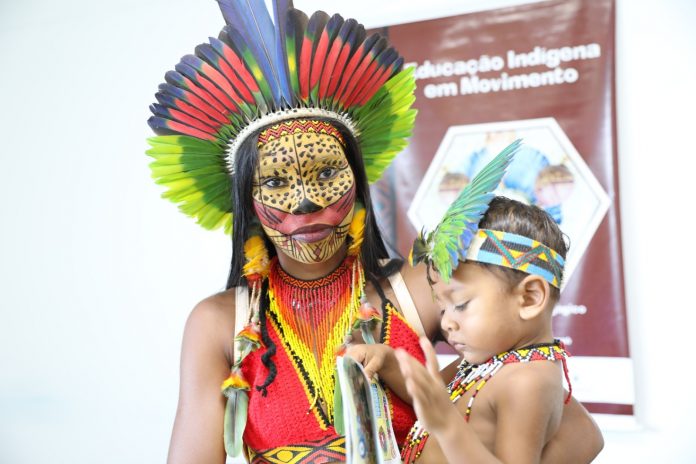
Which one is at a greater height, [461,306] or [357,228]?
[357,228]

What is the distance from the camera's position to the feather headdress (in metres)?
1.53

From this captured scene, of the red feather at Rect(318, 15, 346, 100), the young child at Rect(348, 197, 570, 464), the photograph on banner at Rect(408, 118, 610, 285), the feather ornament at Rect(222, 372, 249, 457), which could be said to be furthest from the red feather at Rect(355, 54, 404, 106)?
the photograph on banner at Rect(408, 118, 610, 285)

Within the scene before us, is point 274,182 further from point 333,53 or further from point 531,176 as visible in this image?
point 531,176

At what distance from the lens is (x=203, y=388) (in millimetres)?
1491

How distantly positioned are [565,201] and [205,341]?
1664mm

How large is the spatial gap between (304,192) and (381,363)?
0.38 metres

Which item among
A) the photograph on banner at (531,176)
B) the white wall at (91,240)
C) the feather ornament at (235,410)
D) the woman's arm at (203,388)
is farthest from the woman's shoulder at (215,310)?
the white wall at (91,240)

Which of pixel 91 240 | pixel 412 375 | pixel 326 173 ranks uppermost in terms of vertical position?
pixel 326 173

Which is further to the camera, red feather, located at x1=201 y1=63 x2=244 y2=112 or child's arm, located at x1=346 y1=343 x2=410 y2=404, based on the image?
red feather, located at x1=201 y1=63 x2=244 y2=112

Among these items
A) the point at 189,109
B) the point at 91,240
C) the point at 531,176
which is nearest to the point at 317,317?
the point at 189,109

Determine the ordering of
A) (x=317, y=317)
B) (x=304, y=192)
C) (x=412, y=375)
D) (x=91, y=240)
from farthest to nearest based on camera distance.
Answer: (x=91, y=240) < (x=317, y=317) < (x=304, y=192) < (x=412, y=375)

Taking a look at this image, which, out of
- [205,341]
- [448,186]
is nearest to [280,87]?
[205,341]

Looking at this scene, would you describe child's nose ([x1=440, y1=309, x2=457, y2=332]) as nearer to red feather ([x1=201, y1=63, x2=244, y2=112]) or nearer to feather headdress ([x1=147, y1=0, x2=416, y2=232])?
feather headdress ([x1=147, y1=0, x2=416, y2=232])

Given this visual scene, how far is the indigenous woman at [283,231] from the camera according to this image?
4.87 ft
